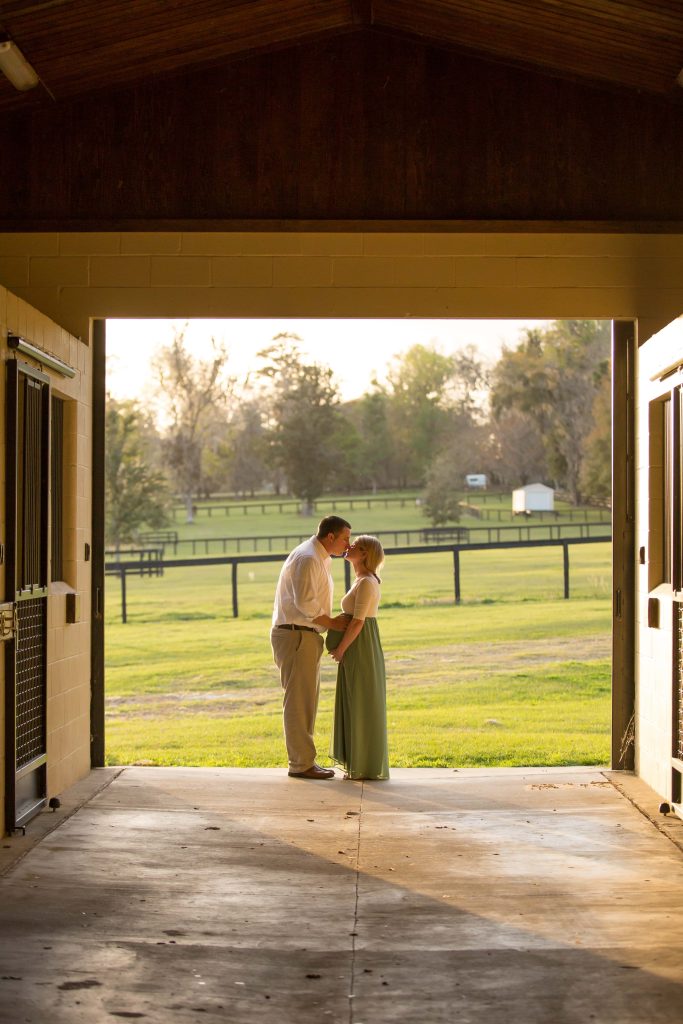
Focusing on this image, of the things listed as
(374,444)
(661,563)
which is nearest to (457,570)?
(374,444)

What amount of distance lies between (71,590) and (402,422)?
4.82m

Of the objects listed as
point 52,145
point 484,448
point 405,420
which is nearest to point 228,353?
point 405,420

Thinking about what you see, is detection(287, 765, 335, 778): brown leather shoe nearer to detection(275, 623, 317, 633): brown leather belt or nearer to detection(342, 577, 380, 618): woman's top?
detection(275, 623, 317, 633): brown leather belt

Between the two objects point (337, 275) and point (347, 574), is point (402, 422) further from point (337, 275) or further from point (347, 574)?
point (337, 275)

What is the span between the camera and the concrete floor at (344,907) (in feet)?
→ 11.4

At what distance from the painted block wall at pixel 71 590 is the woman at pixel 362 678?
1.41 m

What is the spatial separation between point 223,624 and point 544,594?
3250 millimetres

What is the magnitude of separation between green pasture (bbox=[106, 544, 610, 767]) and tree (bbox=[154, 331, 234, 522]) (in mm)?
1011

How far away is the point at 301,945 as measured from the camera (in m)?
3.96

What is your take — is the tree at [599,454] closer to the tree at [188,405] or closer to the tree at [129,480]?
the tree at [188,405]

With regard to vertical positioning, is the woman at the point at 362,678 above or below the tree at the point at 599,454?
below

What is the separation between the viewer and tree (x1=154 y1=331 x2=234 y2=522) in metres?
11.3

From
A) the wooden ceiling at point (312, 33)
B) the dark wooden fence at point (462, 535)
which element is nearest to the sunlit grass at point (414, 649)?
the dark wooden fence at point (462, 535)

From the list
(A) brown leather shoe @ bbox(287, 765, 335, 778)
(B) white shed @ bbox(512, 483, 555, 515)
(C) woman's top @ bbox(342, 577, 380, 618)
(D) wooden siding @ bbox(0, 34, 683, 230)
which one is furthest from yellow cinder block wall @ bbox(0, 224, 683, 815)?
(B) white shed @ bbox(512, 483, 555, 515)
